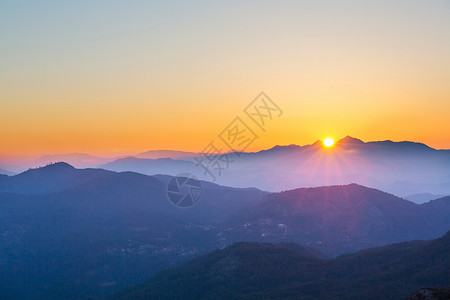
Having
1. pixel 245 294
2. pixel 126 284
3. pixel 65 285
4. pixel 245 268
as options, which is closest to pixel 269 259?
pixel 245 268

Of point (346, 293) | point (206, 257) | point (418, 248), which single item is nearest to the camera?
point (346, 293)

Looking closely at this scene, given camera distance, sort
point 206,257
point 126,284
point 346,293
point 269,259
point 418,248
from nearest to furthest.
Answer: point 346,293 < point 418,248 < point 269,259 < point 206,257 < point 126,284

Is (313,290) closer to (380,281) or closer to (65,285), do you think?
(380,281)

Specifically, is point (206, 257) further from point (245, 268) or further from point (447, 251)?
point (447, 251)

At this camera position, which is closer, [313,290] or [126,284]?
[313,290]

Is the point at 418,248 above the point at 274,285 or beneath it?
above

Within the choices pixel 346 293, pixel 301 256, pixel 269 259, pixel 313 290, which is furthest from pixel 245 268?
pixel 346 293
